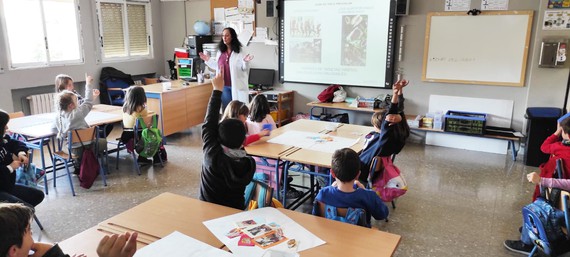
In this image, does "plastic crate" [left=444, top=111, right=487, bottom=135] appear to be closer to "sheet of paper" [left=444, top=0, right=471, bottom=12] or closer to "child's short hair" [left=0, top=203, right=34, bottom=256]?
"sheet of paper" [left=444, top=0, right=471, bottom=12]

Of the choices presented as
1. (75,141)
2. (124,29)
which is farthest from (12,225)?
(124,29)

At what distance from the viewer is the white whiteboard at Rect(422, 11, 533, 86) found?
5250mm

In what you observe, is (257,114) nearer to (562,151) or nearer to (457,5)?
(562,151)

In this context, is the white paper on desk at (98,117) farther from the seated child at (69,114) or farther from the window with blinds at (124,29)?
the window with blinds at (124,29)

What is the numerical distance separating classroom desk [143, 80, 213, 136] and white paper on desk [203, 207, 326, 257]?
4211mm

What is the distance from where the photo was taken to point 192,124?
655cm

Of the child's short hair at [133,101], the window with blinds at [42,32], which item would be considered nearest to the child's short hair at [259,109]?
the child's short hair at [133,101]

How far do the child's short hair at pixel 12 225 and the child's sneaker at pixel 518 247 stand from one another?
307 cm

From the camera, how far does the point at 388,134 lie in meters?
3.05

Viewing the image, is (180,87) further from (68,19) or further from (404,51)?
(404,51)

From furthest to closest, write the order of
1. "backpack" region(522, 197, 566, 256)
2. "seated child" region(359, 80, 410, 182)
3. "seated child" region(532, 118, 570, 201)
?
"seated child" region(359, 80, 410, 182)
"seated child" region(532, 118, 570, 201)
"backpack" region(522, 197, 566, 256)

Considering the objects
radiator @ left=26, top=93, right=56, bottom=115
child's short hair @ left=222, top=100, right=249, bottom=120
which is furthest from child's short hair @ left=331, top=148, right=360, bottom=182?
radiator @ left=26, top=93, right=56, bottom=115

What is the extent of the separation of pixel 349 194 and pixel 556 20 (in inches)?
172

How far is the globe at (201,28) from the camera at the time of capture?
7.23m
